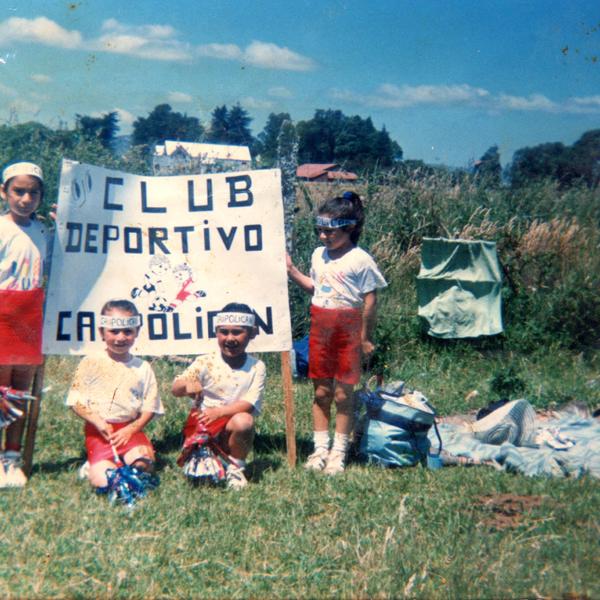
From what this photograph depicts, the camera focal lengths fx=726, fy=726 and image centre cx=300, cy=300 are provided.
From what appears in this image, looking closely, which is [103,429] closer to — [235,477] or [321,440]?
[235,477]

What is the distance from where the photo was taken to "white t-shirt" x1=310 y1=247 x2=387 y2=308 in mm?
4832

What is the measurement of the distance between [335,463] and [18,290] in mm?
2312

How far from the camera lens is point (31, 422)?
4.66m

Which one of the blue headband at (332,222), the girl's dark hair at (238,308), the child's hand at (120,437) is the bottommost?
the child's hand at (120,437)

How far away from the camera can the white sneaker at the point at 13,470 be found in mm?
4445

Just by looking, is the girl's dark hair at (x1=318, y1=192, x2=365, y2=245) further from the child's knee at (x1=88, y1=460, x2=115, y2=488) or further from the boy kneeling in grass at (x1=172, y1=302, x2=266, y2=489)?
the child's knee at (x1=88, y1=460, x2=115, y2=488)

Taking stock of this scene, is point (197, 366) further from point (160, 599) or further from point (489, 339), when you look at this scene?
point (489, 339)

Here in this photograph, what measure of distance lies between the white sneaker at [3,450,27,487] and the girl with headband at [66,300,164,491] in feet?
1.18

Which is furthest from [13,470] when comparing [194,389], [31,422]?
[194,389]

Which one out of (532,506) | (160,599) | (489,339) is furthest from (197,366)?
(489,339)

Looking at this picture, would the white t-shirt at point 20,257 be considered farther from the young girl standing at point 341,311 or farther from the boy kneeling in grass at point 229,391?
the young girl standing at point 341,311

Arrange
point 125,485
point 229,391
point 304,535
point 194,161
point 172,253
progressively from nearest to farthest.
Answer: point 304,535, point 125,485, point 229,391, point 172,253, point 194,161

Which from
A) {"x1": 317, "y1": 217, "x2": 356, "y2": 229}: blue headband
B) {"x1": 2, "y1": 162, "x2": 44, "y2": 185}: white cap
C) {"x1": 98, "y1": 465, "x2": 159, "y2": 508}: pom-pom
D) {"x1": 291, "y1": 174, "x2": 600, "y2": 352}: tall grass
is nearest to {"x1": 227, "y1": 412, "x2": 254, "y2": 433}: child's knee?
{"x1": 98, "y1": 465, "x2": 159, "y2": 508}: pom-pom

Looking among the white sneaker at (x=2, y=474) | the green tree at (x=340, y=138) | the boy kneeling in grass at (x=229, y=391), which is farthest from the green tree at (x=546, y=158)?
the white sneaker at (x=2, y=474)
